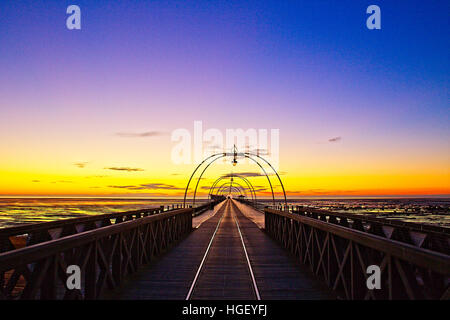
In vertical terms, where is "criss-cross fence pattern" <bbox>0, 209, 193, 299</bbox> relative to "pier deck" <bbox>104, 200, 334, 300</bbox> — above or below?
above

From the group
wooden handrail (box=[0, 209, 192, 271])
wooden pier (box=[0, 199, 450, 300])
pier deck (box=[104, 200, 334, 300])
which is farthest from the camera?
pier deck (box=[104, 200, 334, 300])

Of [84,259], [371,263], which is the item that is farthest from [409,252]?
[84,259]

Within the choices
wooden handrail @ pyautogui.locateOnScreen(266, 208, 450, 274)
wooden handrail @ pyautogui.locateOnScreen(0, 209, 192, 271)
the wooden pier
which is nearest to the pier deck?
the wooden pier

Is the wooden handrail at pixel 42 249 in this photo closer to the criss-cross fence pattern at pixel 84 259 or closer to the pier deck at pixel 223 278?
the criss-cross fence pattern at pixel 84 259

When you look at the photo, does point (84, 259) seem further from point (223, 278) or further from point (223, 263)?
point (223, 263)

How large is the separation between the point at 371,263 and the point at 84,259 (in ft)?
14.3

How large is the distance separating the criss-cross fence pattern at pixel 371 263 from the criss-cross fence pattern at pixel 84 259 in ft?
13.8

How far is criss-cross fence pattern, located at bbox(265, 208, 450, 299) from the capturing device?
4.08 metres

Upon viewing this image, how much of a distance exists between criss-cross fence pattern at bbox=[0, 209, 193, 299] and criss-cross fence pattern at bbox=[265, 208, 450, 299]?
13.8 ft

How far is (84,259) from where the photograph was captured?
19.1 feet

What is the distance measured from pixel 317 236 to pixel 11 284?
6.70 meters

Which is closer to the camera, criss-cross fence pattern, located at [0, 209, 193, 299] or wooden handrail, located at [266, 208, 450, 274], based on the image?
wooden handrail, located at [266, 208, 450, 274]

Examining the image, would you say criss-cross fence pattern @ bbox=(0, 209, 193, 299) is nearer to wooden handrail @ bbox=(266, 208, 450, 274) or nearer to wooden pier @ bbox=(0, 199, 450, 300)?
wooden pier @ bbox=(0, 199, 450, 300)

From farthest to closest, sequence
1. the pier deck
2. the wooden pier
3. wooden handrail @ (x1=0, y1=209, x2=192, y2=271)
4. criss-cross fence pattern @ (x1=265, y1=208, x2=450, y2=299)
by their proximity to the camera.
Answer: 1. the pier deck
2. the wooden pier
3. criss-cross fence pattern @ (x1=265, y1=208, x2=450, y2=299)
4. wooden handrail @ (x1=0, y1=209, x2=192, y2=271)
